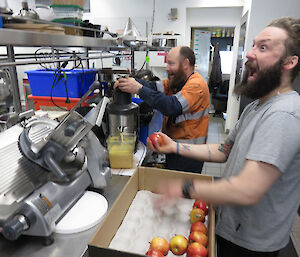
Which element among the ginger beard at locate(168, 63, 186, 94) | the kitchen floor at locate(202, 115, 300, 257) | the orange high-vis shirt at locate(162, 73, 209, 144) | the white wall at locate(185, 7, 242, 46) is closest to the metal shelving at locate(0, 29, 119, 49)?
the orange high-vis shirt at locate(162, 73, 209, 144)

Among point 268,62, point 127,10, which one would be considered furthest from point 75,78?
point 127,10

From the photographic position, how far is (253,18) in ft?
10.9

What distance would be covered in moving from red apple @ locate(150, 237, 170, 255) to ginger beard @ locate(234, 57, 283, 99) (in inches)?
28.6

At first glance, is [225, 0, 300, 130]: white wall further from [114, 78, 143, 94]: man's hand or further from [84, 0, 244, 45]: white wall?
[114, 78, 143, 94]: man's hand

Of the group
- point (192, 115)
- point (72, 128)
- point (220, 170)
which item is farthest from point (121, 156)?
point (220, 170)

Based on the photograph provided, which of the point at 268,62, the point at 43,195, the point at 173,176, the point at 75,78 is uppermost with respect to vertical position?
the point at 268,62

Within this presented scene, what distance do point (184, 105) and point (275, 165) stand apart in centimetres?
115

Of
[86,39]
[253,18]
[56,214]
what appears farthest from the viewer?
[253,18]

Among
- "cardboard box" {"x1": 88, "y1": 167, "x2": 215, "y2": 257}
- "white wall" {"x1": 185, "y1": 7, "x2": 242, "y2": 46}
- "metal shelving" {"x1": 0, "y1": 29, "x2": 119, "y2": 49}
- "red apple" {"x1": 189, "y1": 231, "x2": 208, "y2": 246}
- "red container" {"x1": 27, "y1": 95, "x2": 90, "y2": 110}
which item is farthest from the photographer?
"white wall" {"x1": 185, "y1": 7, "x2": 242, "y2": 46}

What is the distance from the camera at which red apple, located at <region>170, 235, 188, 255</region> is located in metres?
1.02

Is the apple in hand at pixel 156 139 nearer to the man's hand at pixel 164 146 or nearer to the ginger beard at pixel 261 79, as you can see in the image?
the man's hand at pixel 164 146

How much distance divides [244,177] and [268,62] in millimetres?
473

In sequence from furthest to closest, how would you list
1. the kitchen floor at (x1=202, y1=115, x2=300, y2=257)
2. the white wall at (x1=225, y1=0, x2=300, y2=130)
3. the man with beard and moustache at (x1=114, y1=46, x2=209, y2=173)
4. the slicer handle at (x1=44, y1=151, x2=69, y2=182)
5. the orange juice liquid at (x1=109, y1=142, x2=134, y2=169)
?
the white wall at (x1=225, y1=0, x2=300, y2=130), the kitchen floor at (x1=202, y1=115, x2=300, y2=257), the man with beard and moustache at (x1=114, y1=46, x2=209, y2=173), the orange juice liquid at (x1=109, y1=142, x2=134, y2=169), the slicer handle at (x1=44, y1=151, x2=69, y2=182)

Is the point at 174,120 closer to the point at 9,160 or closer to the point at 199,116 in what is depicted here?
the point at 199,116
